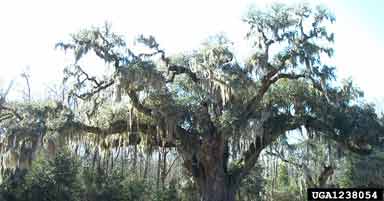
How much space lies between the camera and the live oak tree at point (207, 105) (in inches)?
699

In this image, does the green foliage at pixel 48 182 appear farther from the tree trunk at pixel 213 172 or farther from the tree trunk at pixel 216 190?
the tree trunk at pixel 216 190

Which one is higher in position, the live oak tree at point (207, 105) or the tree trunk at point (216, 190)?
the live oak tree at point (207, 105)

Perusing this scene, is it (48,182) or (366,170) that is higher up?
→ (366,170)

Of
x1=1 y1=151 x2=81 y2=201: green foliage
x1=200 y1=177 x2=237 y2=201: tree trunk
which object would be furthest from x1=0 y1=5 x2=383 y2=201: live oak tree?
x1=1 y1=151 x2=81 y2=201: green foliage

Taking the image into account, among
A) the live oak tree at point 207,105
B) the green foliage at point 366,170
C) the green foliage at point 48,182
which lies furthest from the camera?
the green foliage at point 48,182

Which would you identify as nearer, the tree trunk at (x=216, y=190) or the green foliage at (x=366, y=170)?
the tree trunk at (x=216, y=190)

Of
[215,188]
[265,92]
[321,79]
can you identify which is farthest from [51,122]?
[321,79]

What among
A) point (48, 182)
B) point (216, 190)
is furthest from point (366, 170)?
point (48, 182)

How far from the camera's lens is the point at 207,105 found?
1864 centimetres

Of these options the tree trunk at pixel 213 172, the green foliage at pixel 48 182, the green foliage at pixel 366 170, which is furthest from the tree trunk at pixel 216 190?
the green foliage at pixel 48 182

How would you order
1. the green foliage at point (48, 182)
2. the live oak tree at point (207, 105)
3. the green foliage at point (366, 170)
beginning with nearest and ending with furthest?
the live oak tree at point (207, 105) < the green foliage at point (366, 170) < the green foliage at point (48, 182)

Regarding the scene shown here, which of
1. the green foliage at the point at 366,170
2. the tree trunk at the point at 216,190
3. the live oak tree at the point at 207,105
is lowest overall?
the tree trunk at the point at 216,190

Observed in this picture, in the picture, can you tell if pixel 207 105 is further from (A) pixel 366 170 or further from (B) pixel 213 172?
Answer: (A) pixel 366 170

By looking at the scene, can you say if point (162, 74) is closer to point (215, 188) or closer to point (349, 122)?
point (215, 188)
